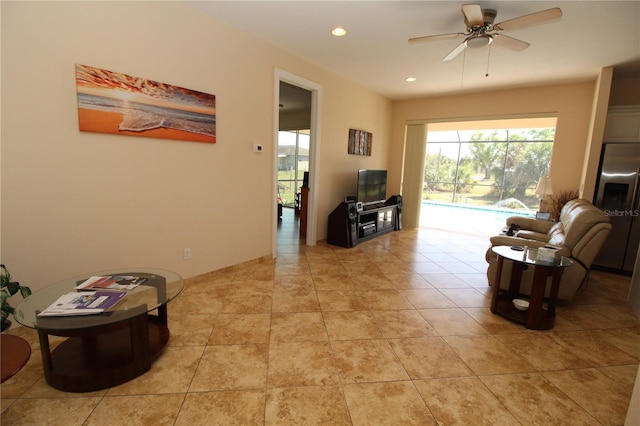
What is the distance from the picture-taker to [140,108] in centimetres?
250

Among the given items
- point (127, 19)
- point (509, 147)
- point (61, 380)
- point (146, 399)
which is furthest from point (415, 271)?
point (509, 147)

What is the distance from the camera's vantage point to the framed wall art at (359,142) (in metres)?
5.13

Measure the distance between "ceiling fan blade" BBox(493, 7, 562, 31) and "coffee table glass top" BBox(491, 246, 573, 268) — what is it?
1800mm

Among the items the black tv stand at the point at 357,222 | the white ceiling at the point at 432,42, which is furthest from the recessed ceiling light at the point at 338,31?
the black tv stand at the point at 357,222

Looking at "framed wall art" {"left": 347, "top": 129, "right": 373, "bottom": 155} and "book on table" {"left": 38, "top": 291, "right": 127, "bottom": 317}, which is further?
"framed wall art" {"left": 347, "top": 129, "right": 373, "bottom": 155}

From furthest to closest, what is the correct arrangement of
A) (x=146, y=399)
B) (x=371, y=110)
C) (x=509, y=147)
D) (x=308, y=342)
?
(x=509, y=147) < (x=371, y=110) < (x=308, y=342) < (x=146, y=399)

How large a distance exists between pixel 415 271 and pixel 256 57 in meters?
3.18

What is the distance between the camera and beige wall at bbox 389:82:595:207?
176 inches

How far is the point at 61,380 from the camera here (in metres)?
1.58

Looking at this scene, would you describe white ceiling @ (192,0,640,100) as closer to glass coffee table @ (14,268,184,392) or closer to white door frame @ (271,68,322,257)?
white door frame @ (271,68,322,257)

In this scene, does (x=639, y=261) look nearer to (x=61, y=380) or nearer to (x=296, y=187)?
(x=61, y=380)

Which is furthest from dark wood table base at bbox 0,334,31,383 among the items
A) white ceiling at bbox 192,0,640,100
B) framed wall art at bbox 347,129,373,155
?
framed wall art at bbox 347,129,373,155

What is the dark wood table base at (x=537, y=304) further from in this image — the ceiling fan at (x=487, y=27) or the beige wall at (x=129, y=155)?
the beige wall at (x=129, y=155)

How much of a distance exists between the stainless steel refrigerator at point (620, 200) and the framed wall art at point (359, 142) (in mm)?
3383
